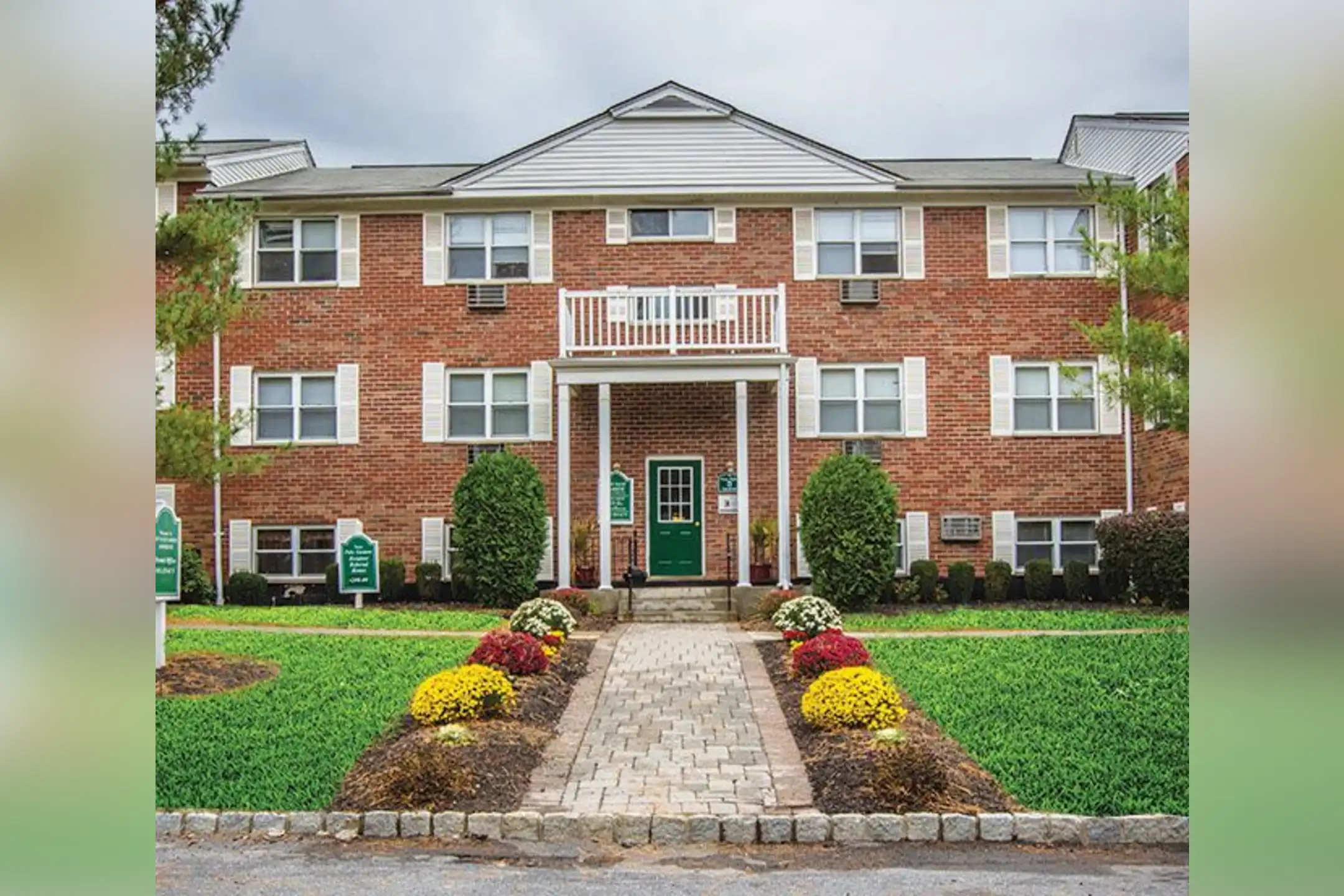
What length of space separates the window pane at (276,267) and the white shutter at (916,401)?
955cm

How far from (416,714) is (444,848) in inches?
80.1

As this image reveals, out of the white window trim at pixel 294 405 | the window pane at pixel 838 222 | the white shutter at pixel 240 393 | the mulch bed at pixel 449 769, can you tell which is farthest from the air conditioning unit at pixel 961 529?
the mulch bed at pixel 449 769

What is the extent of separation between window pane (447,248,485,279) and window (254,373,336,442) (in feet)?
8.15

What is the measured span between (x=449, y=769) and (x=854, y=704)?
2.83 meters

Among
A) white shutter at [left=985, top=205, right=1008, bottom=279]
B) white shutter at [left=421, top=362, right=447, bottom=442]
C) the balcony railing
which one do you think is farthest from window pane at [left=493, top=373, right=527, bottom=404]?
white shutter at [left=985, top=205, right=1008, bottom=279]

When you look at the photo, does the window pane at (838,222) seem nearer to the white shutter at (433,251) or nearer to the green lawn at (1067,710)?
the white shutter at (433,251)

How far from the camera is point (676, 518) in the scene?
19625mm

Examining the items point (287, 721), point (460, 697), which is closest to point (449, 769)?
point (460, 697)

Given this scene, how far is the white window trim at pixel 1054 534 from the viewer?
64.4ft

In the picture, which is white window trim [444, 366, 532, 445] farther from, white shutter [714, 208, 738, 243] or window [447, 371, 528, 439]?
white shutter [714, 208, 738, 243]

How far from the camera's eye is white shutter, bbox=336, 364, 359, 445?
1995 cm

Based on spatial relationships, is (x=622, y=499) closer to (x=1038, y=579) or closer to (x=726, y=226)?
(x=726, y=226)
